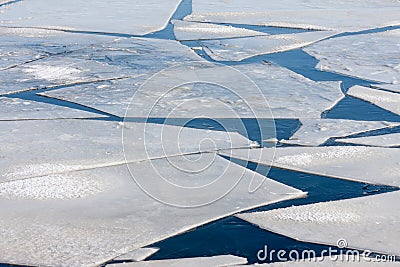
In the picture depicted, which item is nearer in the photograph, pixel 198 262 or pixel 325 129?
pixel 198 262

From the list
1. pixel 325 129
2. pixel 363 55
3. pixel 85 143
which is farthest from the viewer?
pixel 363 55

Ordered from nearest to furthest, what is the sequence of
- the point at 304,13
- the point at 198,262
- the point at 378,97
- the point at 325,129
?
the point at 198,262 → the point at 325,129 → the point at 378,97 → the point at 304,13

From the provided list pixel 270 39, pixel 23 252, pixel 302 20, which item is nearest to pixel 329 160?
pixel 23 252

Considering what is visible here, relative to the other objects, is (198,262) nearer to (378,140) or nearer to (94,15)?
(378,140)

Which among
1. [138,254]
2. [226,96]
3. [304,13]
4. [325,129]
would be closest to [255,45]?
[226,96]

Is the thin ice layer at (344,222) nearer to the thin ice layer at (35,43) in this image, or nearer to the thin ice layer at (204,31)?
the thin ice layer at (35,43)

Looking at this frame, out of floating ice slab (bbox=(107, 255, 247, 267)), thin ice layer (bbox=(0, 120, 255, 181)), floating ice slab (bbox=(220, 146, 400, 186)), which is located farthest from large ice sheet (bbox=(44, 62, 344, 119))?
floating ice slab (bbox=(107, 255, 247, 267))

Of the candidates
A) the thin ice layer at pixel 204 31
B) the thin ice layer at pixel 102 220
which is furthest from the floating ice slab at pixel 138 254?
the thin ice layer at pixel 204 31
